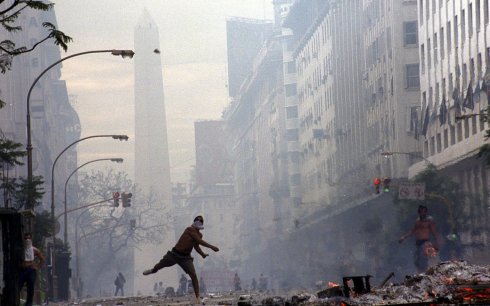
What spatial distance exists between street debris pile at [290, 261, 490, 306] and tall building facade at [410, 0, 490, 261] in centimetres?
3902

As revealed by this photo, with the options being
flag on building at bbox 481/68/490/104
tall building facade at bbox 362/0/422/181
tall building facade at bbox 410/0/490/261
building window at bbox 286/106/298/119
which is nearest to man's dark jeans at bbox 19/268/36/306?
tall building facade at bbox 410/0/490/261

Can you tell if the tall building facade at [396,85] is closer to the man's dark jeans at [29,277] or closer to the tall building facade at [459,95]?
the tall building facade at [459,95]

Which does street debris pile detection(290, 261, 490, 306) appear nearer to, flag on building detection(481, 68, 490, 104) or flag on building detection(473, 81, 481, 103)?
flag on building detection(481, 68, 490, 104)

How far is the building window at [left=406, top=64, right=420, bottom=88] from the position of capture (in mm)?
99938

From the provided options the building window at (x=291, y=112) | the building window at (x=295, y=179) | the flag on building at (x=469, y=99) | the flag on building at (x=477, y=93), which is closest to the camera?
the flag on building at (x=477, y=93)

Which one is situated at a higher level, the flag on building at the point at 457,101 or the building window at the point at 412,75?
the building window at the point at 412,75

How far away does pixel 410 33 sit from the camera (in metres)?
101

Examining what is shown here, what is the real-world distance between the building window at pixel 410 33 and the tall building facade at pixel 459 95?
198 inches

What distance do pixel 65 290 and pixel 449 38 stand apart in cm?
3066

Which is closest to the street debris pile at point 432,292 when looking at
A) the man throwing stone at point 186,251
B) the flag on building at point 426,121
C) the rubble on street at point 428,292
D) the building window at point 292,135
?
the rubble on street at point 428,292

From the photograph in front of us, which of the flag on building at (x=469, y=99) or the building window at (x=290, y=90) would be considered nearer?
the flag on building at (x=469, y=99)

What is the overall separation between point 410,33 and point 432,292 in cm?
7881

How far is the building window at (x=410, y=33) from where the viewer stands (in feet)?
328

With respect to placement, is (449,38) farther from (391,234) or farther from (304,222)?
(304,222)
